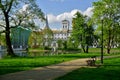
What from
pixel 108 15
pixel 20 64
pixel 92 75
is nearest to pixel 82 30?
pixel 108 15

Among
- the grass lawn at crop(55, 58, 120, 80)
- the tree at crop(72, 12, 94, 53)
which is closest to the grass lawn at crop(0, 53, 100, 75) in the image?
the grass lawn at crop(55, 58, 120, 80)

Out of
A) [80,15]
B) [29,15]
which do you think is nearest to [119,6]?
[80,15]

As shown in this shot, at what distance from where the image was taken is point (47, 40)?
126 meters

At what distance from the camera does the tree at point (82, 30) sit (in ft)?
296

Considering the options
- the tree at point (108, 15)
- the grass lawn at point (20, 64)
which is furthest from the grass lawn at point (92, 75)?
the tree at point (108, 15)

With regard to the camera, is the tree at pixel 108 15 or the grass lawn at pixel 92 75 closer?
the grass lawn at pixel 92 75

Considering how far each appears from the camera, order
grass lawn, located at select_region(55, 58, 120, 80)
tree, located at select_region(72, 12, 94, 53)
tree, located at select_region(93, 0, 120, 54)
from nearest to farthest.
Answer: grass lawn, located at select_region(55, 58, 120, 80) < tree, located at select_region(93, 0, 120, 54) < tree, located at select_region(72, 12, 94, 53)

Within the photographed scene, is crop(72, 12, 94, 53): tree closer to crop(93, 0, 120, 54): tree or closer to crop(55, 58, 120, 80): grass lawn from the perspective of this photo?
crop(93, 0, 120, 54): tree

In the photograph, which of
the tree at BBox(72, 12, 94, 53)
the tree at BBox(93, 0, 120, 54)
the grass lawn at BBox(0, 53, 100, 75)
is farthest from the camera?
the tree at BBox(72, 12, 94, 53)

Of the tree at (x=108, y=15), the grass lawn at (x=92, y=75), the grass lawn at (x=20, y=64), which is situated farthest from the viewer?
the tree at (x=108, y=15)

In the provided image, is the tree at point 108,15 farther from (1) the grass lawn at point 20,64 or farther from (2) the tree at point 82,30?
(1) the grass lawn at point 20,64

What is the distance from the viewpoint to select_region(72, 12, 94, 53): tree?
90.3 m

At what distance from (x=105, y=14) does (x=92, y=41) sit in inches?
724

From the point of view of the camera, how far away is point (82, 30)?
89500mm
